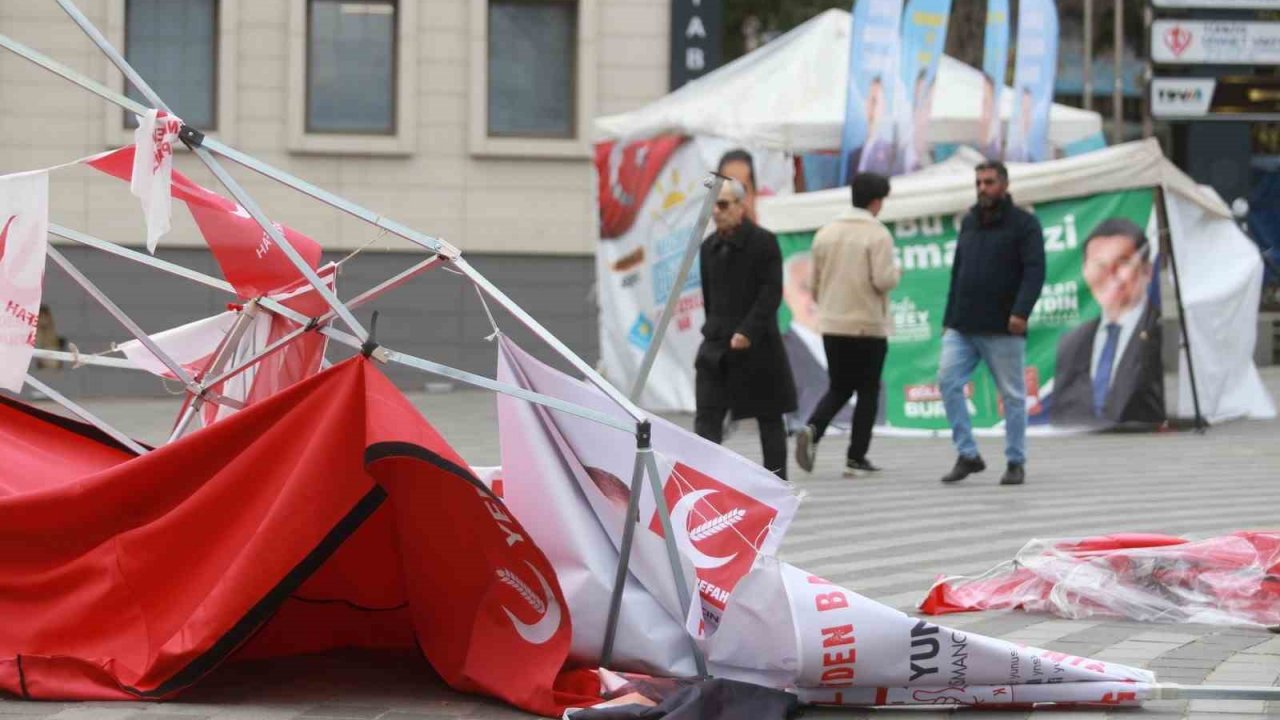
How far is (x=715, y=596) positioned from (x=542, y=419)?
758mm

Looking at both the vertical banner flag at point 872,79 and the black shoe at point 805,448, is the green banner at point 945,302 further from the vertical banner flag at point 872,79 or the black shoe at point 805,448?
the black shoe at point 805,448

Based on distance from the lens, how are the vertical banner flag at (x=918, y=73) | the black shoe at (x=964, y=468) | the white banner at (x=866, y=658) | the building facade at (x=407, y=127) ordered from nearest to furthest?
the white banner at (x=866, y=658)
the black shoe at (x=964, y=468)
the vertical banner flag at (x=918, y=73)
the building facade at (x=407, y=127)

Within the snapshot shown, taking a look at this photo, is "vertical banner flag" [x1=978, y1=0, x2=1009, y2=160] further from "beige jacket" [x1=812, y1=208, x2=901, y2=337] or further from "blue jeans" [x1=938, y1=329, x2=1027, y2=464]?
"blue jeans" [x1=938, y1=329, x2=1027, y2=464]

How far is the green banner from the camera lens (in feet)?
49.3

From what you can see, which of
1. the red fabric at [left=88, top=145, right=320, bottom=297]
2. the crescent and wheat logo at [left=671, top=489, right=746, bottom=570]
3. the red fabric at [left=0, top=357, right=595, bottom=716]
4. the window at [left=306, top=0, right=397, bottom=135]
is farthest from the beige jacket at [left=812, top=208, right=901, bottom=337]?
the window at [left=306, top=0, right=397, bottom=135]

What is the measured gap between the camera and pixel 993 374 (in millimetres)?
11438

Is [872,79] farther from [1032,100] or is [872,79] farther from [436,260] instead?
[436,260]

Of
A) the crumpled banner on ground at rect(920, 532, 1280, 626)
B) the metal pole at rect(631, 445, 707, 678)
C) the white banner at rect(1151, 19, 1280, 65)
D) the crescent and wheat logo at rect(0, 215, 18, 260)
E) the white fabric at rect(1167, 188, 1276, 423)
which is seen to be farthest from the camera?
the white banner at rect(1151, 19, 1280, 65)

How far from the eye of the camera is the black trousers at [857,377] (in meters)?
11.9

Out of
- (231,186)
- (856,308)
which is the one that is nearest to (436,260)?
(231,186)

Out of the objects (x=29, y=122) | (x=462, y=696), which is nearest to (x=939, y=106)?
(x=29, y=122)

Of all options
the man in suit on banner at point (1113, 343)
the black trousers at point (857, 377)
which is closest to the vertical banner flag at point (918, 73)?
the man in suit on banner at point (1113, 343)

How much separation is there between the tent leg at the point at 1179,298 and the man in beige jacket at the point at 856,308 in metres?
3.98

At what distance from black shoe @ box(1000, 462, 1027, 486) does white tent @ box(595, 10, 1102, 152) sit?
5.32 m
